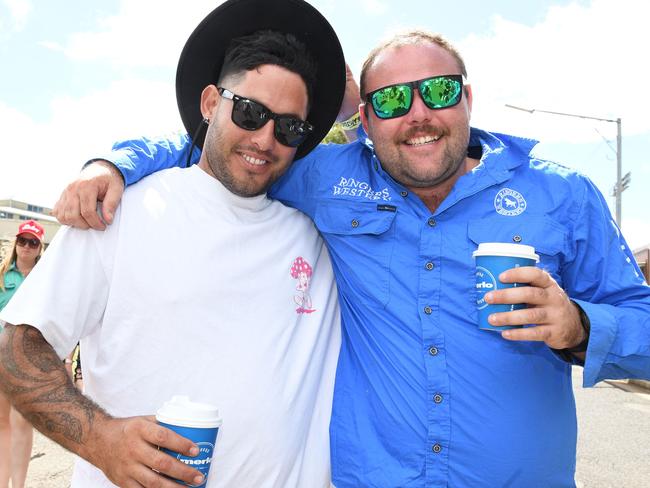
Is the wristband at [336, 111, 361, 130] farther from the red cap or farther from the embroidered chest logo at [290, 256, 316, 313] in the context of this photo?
the red cap

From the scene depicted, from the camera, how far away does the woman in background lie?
16.3ft

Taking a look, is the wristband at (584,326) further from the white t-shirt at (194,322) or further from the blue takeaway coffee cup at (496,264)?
the white t-shirt at (194,322)

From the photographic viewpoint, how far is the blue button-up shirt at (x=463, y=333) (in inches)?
90.0

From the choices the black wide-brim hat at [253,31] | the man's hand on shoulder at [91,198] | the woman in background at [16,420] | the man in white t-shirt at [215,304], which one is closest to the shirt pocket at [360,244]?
the man in white t-shirt at [215,304]

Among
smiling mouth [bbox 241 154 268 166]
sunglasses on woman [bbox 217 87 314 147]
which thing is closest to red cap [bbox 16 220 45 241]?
sunglasses on woman [bbox 217 87 314 147]

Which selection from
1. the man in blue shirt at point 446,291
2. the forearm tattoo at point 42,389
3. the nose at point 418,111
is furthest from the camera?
the nose at point 418,111

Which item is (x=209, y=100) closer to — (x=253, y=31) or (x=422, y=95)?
(x=253, y=31)

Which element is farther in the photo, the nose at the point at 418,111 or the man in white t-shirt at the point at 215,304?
the nose at the point at 418,111

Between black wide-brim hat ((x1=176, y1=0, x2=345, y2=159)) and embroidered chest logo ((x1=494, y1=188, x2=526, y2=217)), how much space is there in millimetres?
1054

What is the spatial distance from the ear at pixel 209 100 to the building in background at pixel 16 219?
50.0 ft

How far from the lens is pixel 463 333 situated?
2393 mm

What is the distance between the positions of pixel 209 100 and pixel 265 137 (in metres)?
0.47

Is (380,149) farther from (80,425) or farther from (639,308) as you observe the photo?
(80,425)

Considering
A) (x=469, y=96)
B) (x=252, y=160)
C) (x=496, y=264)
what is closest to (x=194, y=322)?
(x=252, y=160)
